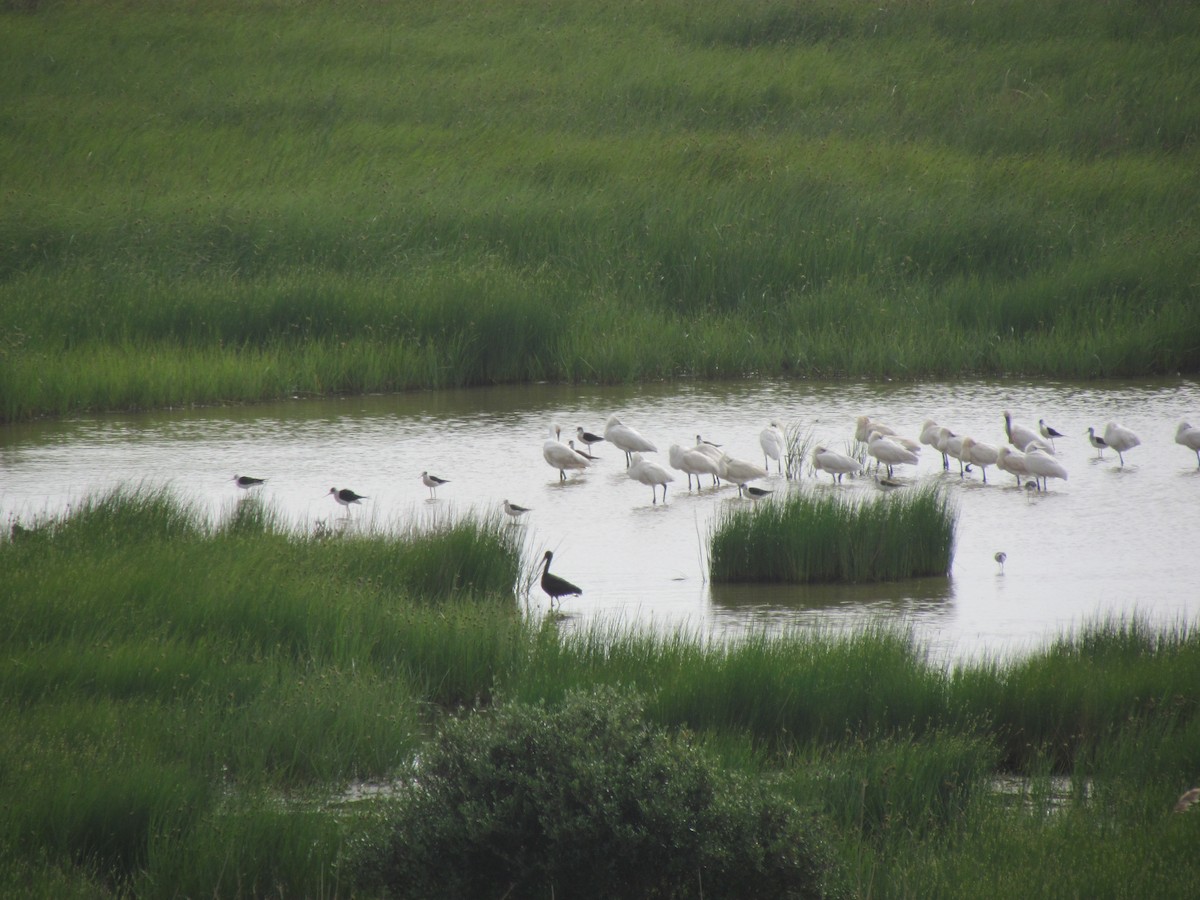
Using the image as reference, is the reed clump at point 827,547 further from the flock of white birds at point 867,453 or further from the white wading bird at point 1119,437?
the white wading bird at point 1119,437

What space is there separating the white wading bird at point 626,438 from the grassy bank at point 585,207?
478cm

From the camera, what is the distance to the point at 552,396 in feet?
62.9

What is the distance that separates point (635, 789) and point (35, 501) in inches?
378

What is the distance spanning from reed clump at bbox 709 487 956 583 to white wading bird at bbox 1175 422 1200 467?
4892 mm

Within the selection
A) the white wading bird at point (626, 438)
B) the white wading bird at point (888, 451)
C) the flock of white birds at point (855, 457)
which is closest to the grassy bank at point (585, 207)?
the flock of white birds at point (855, 457)

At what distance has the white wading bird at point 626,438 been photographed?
14.8 m

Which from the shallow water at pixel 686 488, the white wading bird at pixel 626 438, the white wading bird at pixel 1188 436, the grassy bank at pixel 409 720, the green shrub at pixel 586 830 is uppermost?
the green shrub at pixel 586 830

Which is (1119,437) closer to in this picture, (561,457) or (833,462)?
(833,462)

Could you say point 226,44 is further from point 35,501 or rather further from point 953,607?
point 953,607

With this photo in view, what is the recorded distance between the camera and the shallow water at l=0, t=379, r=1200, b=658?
10.0 metres

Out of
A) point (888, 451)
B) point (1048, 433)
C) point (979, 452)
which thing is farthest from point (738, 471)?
point (1048, 433)

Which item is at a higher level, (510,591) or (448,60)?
(448,60)

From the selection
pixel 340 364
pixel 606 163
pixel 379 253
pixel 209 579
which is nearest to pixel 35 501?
pixel 209 579

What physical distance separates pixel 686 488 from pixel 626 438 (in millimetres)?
854
